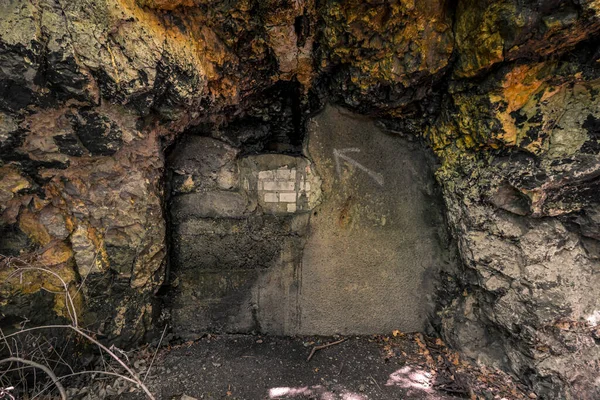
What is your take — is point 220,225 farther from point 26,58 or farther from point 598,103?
point 598,103

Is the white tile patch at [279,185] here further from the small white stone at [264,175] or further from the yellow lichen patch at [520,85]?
the yellow lichen patch at [520,85]

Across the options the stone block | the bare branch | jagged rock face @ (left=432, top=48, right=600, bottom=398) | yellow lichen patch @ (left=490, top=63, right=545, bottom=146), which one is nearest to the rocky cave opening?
the stone block

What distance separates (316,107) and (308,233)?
0.98 m

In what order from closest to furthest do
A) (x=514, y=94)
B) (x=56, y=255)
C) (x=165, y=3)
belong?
1. (x=165, y=3)
2. (x=514, y=94)
3. (x=56, y=255)

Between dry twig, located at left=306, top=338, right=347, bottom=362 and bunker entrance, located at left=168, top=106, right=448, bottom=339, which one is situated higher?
bunker entrance, located at left=168, top=106, right=448, bottom=339

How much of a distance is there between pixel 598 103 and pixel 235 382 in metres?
2.79

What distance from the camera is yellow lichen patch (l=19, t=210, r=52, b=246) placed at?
187 centimetres

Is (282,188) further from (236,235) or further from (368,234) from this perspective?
(368,234)

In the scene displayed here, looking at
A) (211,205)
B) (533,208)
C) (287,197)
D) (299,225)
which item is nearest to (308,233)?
(299,225)

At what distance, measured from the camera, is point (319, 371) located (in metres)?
2.34

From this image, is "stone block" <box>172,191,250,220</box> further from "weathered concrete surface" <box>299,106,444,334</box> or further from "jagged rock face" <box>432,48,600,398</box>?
"jagged rock face" <box>432,48,600,398</box>

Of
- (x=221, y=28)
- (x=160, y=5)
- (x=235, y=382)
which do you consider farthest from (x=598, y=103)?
(x=235, y=382)

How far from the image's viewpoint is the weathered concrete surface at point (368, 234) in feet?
8.13

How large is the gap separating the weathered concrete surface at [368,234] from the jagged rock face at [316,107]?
0.20 meters
